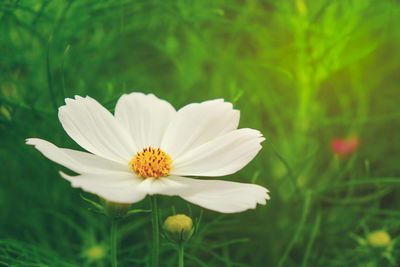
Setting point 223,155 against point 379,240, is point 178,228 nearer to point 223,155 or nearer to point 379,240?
point 223,155

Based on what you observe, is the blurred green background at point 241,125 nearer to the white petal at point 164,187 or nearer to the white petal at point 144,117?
the white petal at point 144,117

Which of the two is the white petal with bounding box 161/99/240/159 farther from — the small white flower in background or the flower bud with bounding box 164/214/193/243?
the flower bud with bounding box 164/214/193/243

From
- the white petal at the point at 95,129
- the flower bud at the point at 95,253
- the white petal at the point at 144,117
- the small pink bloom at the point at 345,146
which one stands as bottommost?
the flower bud at the point at 95,253

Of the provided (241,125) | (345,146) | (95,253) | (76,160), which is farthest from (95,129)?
(345,146)

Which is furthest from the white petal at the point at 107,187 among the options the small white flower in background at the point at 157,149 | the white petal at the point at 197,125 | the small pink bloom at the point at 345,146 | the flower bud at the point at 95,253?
the small pink bloom at the point at 345,146

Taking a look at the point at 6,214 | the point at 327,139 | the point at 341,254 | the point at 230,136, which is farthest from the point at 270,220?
the point at 6,214

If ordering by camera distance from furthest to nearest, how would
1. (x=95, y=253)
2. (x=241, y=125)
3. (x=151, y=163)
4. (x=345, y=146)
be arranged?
(x=345, y=146)
(x=241, y=125)
(x=95, y=253)
(x=151, y=163)

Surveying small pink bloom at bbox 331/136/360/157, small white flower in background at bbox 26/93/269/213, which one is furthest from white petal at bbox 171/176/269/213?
small pink bloom at bbox 331/136/360/157
